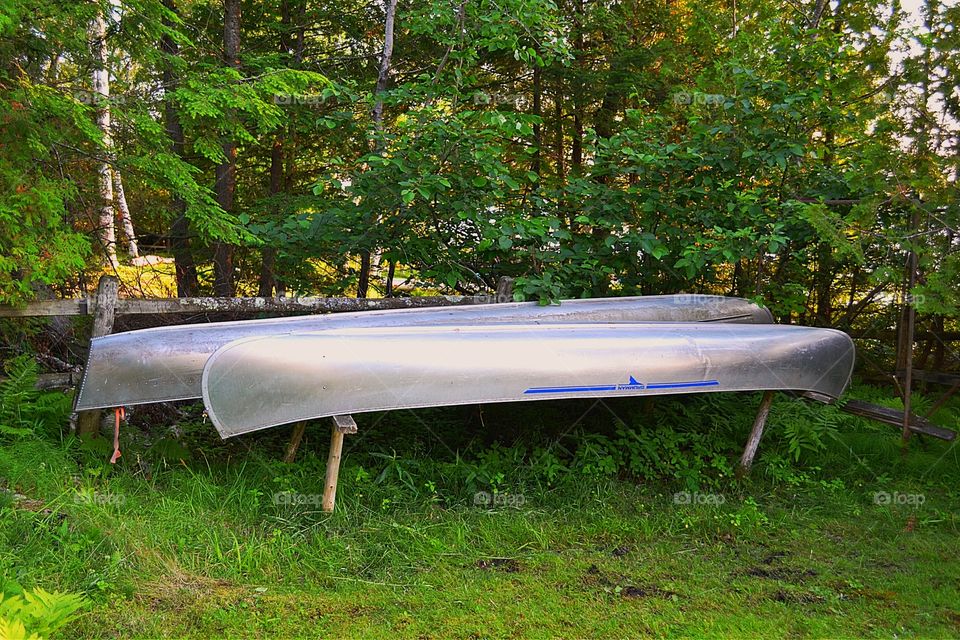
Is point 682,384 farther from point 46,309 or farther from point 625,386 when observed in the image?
point 46,309

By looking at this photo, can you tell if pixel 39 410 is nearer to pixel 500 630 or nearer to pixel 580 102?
pixel 500 630

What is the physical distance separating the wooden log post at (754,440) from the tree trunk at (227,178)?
463 centimetres

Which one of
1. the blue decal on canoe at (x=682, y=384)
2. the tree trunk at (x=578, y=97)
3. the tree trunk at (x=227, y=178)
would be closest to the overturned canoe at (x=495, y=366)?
the blue decal on canoe at (x=682, y=384)

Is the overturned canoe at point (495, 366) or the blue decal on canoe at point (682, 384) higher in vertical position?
the overturned canoe at point (495, 366)

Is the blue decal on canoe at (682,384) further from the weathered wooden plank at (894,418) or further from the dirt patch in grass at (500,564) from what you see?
the weathered wooden plank at (894,418)

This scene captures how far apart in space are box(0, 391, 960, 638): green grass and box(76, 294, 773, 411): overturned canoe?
19.5 inches

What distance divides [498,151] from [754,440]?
260cm

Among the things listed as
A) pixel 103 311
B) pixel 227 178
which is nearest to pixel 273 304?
pixel 103 311

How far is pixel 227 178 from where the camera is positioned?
265 inches

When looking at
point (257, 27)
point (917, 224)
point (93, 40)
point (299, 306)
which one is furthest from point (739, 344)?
point (257, 27)

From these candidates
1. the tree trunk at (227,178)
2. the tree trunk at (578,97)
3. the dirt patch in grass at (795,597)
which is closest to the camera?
the dirt patch in grass at (795,597)

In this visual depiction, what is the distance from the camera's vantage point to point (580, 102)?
7520 mm

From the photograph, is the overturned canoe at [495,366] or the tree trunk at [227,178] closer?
the overturned canoe at [495,366]

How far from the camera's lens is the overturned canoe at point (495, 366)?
11.2 ft
